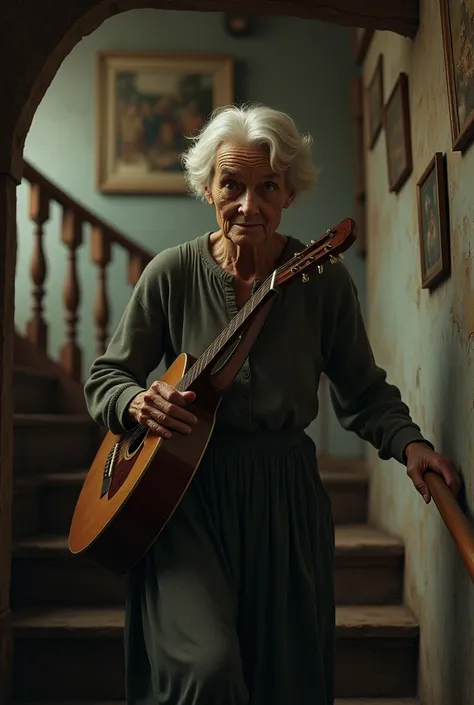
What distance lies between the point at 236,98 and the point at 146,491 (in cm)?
410

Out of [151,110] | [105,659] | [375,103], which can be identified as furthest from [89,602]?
[151,110]

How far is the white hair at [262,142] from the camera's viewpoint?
2.04 meters

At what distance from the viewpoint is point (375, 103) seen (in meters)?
3.81

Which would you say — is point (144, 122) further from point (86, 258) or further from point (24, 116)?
Answer: point (24, 116)

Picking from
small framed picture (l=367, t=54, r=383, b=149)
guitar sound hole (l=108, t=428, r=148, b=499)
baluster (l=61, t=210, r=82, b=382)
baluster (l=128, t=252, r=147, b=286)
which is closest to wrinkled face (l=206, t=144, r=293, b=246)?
guitar sound hole (l=108, t=428, r=148, b=499)

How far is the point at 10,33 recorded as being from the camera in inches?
103

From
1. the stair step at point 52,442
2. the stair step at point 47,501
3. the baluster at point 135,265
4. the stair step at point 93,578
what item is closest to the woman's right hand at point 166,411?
the stair step at point 93,578

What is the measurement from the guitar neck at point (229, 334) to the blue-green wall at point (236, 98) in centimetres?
355

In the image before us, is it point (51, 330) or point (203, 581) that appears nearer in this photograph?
point (203, 581)

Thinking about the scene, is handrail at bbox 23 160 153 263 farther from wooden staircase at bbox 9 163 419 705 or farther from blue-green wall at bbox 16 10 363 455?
wooden staircase at bbox 9 163 419 705

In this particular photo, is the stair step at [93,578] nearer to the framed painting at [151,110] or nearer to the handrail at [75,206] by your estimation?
the handrail at [75,206]

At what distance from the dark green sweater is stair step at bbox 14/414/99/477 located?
160 centimetres

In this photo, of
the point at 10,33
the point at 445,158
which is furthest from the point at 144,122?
the point at 445,158

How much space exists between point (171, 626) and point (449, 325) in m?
1.04
